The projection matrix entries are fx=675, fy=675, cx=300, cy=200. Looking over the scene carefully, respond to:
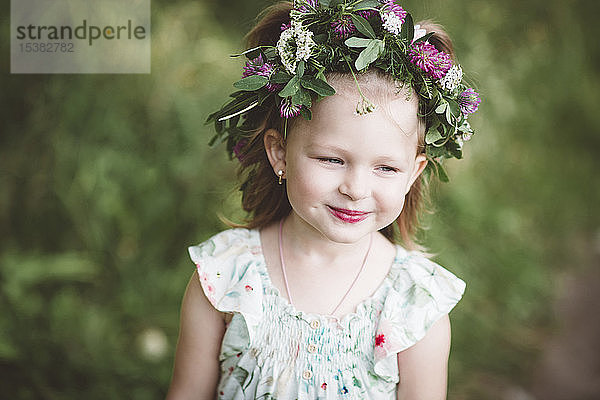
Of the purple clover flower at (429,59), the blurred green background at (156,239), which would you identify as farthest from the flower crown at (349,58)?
the blurred green background at (156,239)

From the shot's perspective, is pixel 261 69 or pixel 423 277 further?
pixel 423 277

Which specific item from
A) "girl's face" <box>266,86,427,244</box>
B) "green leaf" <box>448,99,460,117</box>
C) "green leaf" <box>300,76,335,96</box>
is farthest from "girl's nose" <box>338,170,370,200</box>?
"green leaf" <box>448,99,460,117</box>

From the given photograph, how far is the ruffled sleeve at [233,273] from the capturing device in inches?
78.7

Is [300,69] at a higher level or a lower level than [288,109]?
higher

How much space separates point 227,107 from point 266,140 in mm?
156

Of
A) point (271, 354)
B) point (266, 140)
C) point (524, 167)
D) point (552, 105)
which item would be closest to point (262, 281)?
point (271, 354)

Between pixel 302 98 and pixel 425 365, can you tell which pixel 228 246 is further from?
pixel 425 365

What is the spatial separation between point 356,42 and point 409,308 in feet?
2.57

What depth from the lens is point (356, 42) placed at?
1754mm

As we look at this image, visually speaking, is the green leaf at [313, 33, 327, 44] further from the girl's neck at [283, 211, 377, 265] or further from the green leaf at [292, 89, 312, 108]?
the girl's neck at [283, 211, 377, 265]

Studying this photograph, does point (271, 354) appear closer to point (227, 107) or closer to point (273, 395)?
point (273, 395)

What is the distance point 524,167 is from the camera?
17.0 feet

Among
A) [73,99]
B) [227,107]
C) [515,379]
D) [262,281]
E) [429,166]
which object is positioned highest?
[73,99]

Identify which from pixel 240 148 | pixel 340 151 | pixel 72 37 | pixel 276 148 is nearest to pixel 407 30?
pixel 340 151
